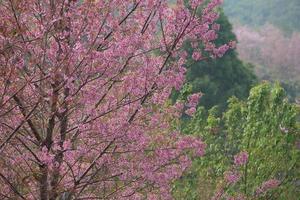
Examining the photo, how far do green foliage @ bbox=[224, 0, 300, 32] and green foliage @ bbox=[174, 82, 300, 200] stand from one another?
60.2m

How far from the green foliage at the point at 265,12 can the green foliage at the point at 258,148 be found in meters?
60.2

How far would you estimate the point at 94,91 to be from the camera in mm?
4055

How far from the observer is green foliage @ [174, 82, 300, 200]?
917cm

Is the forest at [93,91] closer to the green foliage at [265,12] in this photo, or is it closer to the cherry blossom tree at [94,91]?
the cherry blossom tree at [94,91]

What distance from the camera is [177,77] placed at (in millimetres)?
4332

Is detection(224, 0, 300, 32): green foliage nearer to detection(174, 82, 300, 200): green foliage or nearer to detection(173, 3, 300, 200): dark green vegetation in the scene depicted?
detection(173, 3, 300, 200): dark green vegetation

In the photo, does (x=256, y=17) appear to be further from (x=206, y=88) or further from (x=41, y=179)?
(x=41, y=179)

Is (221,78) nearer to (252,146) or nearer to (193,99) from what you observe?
(252,146)

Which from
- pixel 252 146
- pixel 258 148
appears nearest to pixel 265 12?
pixel 252 146

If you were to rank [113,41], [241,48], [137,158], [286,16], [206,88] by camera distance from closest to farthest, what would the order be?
[113,41] → [137,158] → [206,88] → [241,48] → [286,16]

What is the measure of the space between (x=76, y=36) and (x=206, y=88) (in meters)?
20.1

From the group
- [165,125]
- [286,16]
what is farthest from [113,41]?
[286,16]

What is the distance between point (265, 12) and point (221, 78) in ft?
176

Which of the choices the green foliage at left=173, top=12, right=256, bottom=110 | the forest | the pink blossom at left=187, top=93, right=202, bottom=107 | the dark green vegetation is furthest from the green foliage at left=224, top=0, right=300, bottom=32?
the forest
